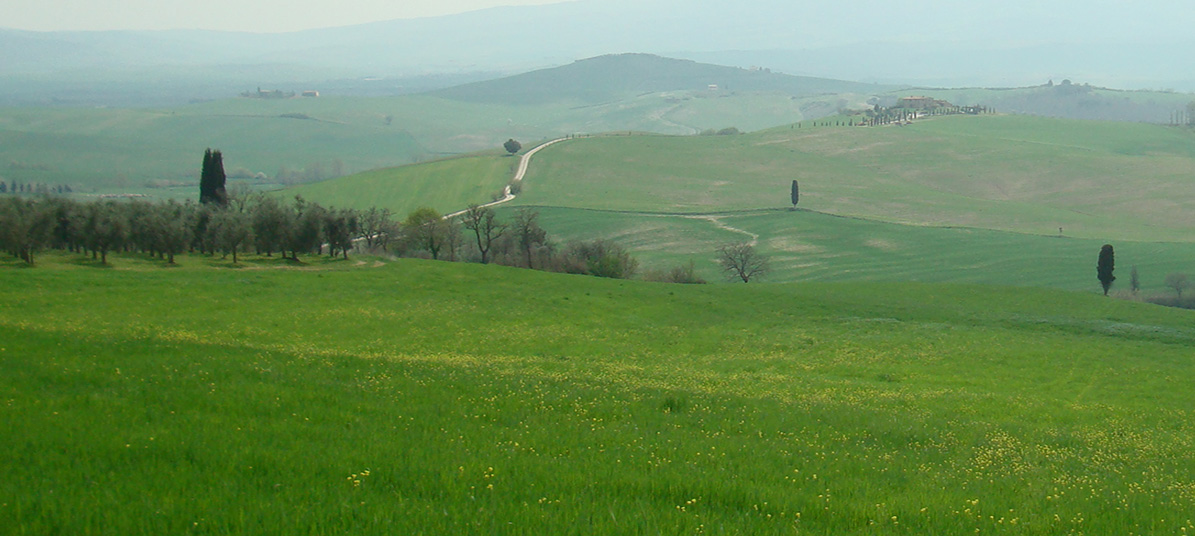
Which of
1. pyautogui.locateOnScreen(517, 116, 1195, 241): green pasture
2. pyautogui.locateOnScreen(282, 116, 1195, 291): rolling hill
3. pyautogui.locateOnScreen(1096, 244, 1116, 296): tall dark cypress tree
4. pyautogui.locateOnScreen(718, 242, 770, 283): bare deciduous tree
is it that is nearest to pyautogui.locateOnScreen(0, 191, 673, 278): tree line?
pyautogui.locateOnScreen(718, 242, 770, 283): bare deciduous tree

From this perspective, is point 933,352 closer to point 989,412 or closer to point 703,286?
point 989,412

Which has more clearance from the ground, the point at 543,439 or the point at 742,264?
the point at 543,439

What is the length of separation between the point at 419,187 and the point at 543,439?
138 metres

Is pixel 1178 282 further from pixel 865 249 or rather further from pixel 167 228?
pixel 167 228

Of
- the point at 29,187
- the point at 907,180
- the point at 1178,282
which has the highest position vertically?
the point at 907,180

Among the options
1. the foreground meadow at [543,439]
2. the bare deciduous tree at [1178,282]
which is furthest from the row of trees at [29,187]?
the bare deciduous tree at [1178,282]

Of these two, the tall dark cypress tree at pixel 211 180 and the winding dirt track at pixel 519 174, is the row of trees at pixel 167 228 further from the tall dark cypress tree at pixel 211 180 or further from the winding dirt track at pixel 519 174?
the winding dirt track at pixel 519 174

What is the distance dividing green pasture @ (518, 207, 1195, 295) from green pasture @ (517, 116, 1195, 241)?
814cm

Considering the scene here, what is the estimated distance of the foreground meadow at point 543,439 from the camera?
8844mm

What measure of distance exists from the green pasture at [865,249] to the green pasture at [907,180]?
8.14 metres

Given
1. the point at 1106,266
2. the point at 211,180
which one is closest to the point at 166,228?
the point at 211,180

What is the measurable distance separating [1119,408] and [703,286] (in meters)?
32.5

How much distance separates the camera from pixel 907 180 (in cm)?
16788

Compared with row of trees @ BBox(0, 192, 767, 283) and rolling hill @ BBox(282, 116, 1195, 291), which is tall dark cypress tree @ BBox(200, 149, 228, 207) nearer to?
row of trees @ BBox(0, 192, 767, 283)
